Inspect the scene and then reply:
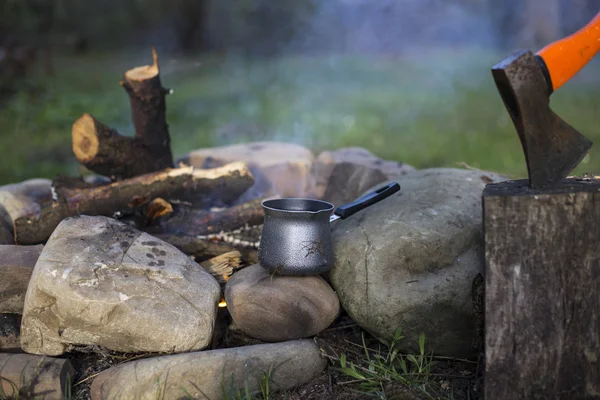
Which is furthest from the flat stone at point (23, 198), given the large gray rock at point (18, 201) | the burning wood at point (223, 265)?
the burning wood at point (223, 265)

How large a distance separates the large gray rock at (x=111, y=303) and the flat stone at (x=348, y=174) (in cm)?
182

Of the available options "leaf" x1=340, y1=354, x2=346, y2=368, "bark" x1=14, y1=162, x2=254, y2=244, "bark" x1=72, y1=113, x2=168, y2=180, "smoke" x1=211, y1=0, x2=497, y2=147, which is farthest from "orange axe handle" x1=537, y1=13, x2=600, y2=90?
"smoke" x1=211, y1=0, x2=497, y2=147

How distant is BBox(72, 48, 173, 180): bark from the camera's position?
13.9ft

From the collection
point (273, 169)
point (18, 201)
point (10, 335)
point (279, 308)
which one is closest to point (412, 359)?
point (279, 308)

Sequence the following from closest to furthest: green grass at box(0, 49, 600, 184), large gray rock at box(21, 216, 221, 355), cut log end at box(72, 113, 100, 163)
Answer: large gray rock at box(21, 216, 221, 355) < cut log end at box(72, 113, 100, 163) < green grass at box(0, 49, 600, 184)

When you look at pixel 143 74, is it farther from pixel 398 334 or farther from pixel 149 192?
pixel 398 334

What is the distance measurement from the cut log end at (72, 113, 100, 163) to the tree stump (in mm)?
2630

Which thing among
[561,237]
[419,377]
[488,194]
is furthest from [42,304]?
[561,237]

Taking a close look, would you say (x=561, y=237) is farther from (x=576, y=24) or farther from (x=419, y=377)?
(x=576, y=24)

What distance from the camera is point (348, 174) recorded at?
15.9 feet

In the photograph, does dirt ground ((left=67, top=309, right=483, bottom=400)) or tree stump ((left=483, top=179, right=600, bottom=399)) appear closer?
tree stump ((left=483, top=179, right=600, bottom=399))

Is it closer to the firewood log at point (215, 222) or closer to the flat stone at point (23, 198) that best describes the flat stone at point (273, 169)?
the firewood log at point (215, 222)

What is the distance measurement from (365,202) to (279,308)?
0.70m

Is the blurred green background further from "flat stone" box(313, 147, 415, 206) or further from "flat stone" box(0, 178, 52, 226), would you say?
"flat stone" box(0, 178, 52, 226)
